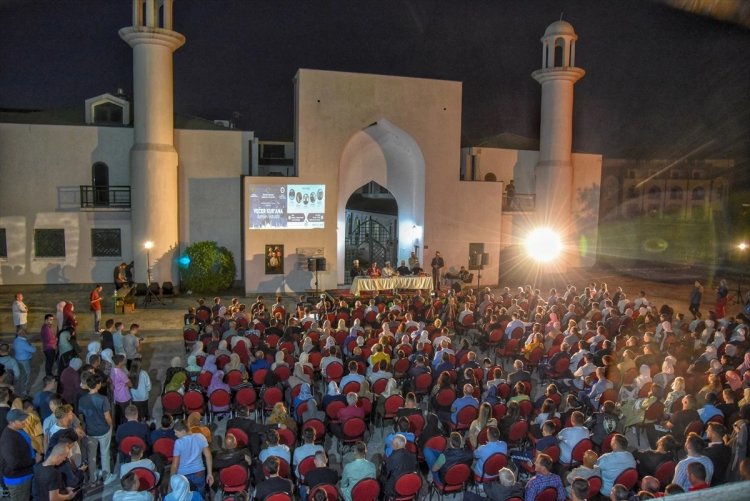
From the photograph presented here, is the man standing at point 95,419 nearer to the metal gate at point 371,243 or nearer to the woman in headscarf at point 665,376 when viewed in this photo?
the woman in headscarf at point 665,376

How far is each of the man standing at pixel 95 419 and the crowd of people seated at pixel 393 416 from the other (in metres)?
0.02

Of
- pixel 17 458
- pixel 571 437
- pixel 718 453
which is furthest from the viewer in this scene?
pixel 571 437

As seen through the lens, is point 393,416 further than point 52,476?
Yes

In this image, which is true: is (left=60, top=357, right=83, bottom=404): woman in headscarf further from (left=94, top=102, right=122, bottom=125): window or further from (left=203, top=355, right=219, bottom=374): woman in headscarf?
(left=94, top=102, right=122, bottom=125): window

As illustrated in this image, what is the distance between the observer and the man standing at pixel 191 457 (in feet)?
23.2

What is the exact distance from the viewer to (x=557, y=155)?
29406mm

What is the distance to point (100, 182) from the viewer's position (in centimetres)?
2450

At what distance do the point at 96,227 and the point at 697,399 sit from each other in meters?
22.5

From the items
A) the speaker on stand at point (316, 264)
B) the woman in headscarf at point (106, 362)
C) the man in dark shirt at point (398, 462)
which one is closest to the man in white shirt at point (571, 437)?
the man in dark shirt at point (398, 462)

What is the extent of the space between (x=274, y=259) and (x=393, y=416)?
14648mm

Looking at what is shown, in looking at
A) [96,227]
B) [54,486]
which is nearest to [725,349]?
[54,486]

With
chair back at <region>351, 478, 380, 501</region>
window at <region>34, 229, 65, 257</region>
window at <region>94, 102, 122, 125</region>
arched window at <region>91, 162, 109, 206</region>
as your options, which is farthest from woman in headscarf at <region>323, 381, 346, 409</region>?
window at <region>94, 102, 122, 125</region>

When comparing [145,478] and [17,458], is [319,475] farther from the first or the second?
[17,458]

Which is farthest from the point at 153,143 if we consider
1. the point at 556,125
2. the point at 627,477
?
the point at 627,477
